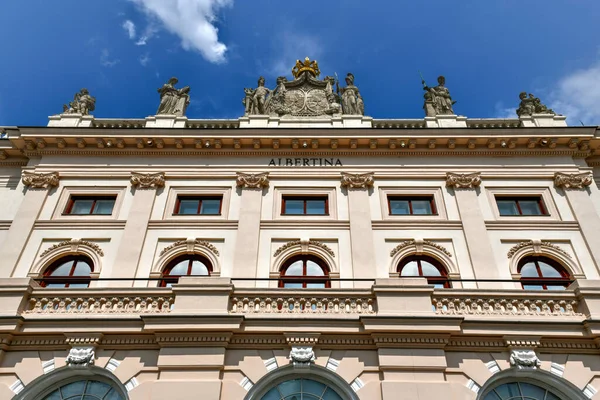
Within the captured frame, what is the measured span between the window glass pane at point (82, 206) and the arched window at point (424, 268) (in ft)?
43.6

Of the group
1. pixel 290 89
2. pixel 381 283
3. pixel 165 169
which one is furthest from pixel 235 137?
pixel 381 283

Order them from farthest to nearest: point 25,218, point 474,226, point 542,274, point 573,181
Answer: point 573,181 → point 25,218 → point 474,226 → point 542,274

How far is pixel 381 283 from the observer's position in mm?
15625

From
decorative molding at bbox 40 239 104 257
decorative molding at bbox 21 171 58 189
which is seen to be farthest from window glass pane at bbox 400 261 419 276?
decorative molding at bbox 21 171 58 189

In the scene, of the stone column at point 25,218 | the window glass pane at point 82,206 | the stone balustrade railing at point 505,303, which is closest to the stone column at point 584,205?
the stone balustrade railing at point 505,303

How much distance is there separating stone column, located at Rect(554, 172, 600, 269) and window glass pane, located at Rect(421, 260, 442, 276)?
589 cm

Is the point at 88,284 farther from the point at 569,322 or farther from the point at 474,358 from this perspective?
the point at 569,322

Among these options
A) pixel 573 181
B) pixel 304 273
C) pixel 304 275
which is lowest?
pixel 304 275

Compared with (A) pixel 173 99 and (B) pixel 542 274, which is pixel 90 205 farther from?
(B) pixel 542 274

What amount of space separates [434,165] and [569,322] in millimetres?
9115

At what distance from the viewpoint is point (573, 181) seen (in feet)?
69.1

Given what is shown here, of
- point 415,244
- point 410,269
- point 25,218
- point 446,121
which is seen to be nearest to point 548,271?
point 415,244

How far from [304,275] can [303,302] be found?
3072 mm

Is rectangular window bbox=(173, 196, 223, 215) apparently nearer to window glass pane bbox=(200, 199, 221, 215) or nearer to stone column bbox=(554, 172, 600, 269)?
window glass pane bbox=(200, 199, 221, 215)
